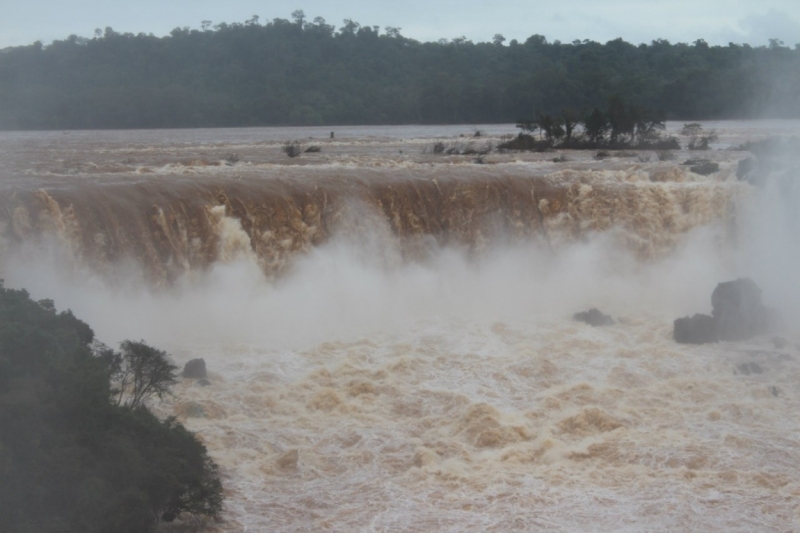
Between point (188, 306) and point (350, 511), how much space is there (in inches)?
288

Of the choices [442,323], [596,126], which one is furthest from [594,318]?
[596,126]

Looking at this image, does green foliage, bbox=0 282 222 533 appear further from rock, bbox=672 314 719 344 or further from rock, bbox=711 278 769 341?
rock, bbox=711 278 769 341

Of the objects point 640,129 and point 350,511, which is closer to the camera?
point 350,511

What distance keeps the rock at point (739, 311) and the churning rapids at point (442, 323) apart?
1.05 feet

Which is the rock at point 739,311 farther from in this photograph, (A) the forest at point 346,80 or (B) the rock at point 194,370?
(A) the forest at point 346,80

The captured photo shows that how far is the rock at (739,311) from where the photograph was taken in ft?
49.7

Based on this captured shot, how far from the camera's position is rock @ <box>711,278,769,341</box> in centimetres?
1516

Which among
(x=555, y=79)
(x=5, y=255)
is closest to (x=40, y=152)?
(x=5, y=255)

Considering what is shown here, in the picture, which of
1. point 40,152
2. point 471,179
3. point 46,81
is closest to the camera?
point 471,179

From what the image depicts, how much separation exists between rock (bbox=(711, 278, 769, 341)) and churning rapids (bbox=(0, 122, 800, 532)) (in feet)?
1.05

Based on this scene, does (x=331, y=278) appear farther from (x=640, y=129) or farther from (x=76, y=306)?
(x=640, y=129)

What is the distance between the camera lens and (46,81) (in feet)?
162

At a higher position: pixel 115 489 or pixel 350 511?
pixel 115 489

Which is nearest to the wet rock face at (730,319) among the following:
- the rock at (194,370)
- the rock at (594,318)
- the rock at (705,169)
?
the rock at (594,318)
